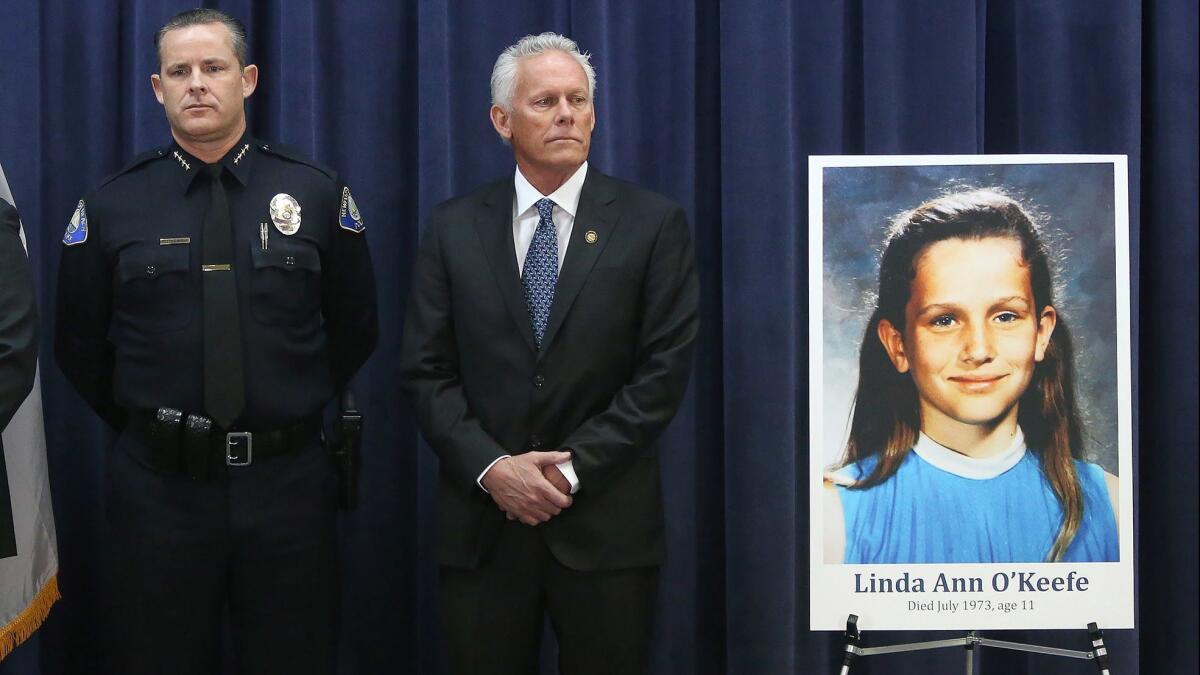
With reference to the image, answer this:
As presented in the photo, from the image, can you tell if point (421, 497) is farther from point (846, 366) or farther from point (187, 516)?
point (846, 366)

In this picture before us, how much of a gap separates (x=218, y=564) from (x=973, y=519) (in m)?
1.54

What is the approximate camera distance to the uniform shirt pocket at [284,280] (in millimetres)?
2277

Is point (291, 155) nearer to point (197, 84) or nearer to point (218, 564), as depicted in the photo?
point (197, 84)

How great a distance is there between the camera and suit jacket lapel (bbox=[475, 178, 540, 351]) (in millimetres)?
2207

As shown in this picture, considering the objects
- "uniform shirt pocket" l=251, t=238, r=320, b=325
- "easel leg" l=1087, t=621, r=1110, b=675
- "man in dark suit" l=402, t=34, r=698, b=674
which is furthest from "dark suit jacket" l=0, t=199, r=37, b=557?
"easel leg" l=1087, t=621, r=1110, b=675

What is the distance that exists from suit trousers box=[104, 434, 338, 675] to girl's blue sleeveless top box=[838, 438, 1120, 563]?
3.67ft

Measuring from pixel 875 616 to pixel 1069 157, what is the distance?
1061 mm

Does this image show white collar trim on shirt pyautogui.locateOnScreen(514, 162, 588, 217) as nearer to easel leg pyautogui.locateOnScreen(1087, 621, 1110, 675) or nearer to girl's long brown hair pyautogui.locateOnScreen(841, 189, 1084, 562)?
girl's long brown hair pyautogui.locateOnScreen(841, 189, 1084, 562)

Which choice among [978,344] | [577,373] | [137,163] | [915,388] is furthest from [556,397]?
[137,163]

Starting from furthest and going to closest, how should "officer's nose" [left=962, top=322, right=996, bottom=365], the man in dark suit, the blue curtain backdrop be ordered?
1. the blue curtain backdrop
2. "officer's nose" [left=962, top=322, right=996, bottom=365]
3. the man in dark suit

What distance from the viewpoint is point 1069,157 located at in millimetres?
2475

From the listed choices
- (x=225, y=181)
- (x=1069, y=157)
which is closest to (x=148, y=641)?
(x=225, y=181)

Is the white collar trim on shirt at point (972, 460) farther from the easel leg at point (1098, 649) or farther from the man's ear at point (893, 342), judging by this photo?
the easel leg at point (1098, 649)

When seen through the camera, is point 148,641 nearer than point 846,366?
Yes
